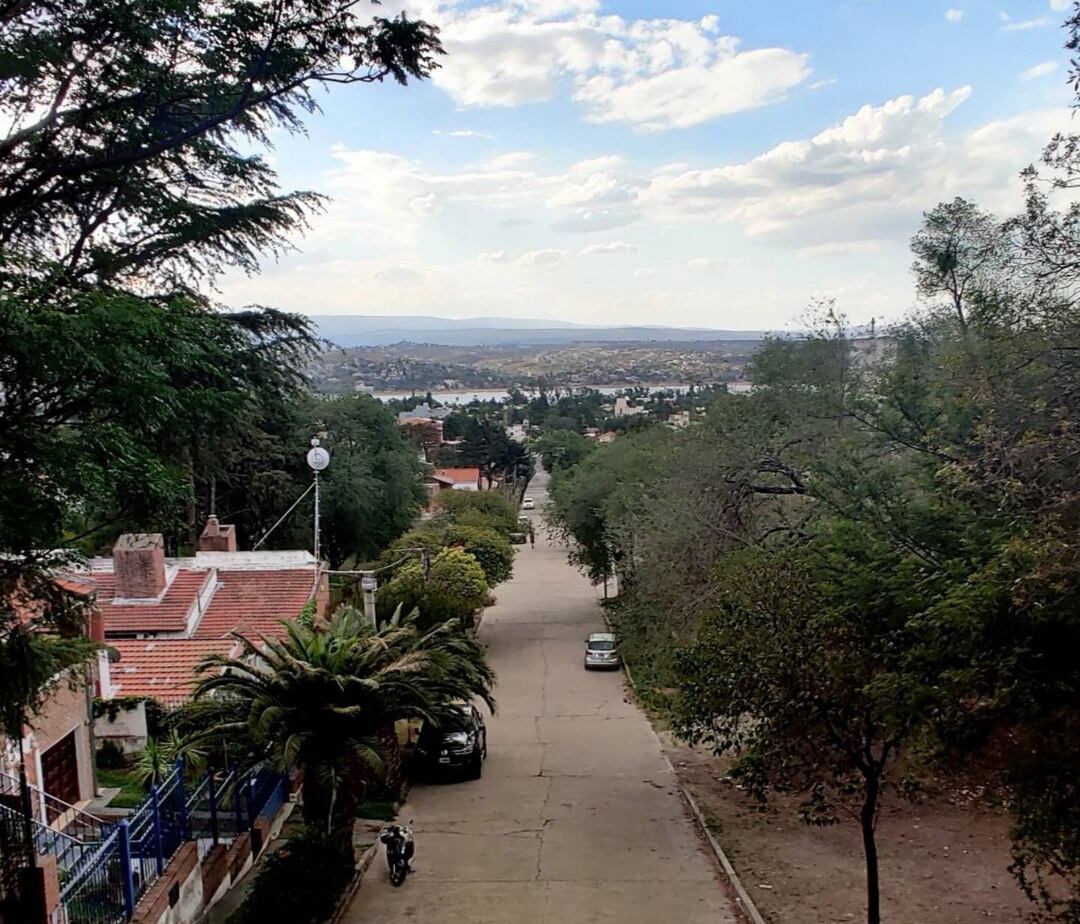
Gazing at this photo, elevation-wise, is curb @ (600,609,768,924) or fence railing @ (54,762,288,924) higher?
fence railing @ (54,762,288,924)

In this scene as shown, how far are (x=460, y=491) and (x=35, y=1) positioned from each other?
3770 centimetres

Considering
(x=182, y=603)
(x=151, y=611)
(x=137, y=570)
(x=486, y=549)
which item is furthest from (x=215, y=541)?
(x=486, y=549)

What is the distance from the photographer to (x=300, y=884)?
1023cm

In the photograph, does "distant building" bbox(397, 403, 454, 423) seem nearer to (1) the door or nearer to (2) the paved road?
(2) the paved road

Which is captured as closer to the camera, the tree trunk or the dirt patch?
the tree trunk

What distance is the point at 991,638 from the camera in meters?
8.02

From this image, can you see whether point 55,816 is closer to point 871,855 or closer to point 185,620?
point 185,620

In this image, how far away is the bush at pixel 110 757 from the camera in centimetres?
1530

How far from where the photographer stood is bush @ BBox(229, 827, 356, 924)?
10055 mm

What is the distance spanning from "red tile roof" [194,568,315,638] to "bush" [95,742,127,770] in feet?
10.9

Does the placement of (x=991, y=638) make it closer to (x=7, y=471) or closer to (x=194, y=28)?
(x=7, y=471)

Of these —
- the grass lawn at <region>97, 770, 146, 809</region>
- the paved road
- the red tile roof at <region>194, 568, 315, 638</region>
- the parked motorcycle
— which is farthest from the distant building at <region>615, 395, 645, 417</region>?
the parked motorcycle

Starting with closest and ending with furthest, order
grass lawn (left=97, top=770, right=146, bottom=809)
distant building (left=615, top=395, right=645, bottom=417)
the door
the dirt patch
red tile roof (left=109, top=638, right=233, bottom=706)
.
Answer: the dirt patch
the door
grass lawn (left=97, top=770, right=146, bottom=809)
red tile roof (left=109, top=638, right=233, bottom=706)
distant building (left=615, top=395, right=645, bottom=417)

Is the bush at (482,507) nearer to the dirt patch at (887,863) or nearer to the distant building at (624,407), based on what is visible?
the dirt patch at (887,863)
